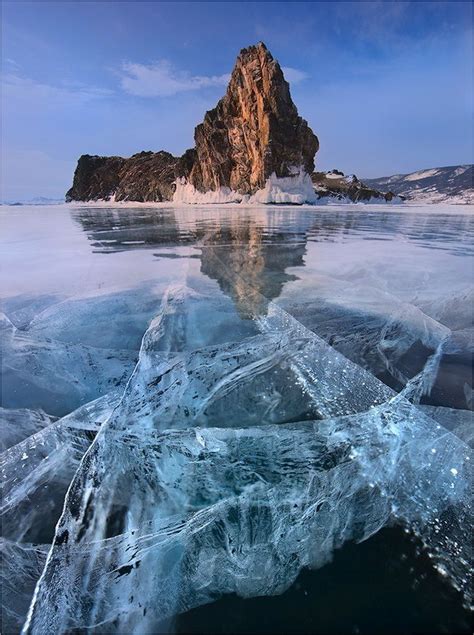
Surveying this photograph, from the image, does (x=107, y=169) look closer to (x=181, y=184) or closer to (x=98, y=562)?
(x=181, y=184)

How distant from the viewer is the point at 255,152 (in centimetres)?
4419

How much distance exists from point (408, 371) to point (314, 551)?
62.4 inches

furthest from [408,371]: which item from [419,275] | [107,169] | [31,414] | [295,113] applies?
[107,169]

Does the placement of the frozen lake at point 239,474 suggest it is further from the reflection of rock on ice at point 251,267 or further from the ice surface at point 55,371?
the reflection of rock on ice at point 251,267

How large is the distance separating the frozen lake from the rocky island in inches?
1671

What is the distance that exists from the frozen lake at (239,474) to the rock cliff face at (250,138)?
44.5 meters

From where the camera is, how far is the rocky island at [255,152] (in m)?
41.5

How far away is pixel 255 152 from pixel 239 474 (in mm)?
48819

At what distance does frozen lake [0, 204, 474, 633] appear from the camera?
1.19 meters

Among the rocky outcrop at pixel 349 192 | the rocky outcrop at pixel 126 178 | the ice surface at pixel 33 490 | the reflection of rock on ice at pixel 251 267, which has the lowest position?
the ice surface at pixel 33 490

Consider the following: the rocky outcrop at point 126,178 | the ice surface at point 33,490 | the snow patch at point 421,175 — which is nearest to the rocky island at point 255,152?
the rocky outcrop at point 126,178

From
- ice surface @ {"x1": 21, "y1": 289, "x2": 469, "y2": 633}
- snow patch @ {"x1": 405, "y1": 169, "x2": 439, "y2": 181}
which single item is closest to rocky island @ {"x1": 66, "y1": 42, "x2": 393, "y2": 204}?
ice surface @ {"x1": 21, "y1": 289, "x2": 469, "y2": 633}

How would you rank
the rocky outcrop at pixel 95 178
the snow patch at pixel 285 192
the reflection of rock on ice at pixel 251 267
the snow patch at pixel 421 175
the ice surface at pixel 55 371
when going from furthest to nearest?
1. the snow patch at pixel 421 175
2. the rocky outcrop at pixel 95 178
3. the snow patch at pixel 285 192
4. the reflection of rock on ice at pixel 251 267
5. the ice surface at pixel 55 371

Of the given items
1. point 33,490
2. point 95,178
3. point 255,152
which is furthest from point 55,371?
point 95,178
